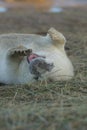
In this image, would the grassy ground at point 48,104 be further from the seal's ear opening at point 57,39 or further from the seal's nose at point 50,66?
the seal's ear opening at point 57,39

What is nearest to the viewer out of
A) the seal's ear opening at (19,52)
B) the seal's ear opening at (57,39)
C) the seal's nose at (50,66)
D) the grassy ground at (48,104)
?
the grassy ground at (48,104)

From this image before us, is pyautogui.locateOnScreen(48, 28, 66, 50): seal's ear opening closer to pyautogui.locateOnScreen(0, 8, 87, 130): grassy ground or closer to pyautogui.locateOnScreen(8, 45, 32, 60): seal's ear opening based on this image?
pyautogui.locateOnScreen(0, 8, 87, 130): grassy ground

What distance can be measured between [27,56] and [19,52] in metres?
0.09

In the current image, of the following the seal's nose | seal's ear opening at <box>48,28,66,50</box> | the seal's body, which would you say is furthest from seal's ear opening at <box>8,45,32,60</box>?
seal's ear opening at <box>48,28,66,50</box>

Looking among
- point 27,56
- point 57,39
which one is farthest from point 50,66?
point 57,39

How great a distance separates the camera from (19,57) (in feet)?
15.6

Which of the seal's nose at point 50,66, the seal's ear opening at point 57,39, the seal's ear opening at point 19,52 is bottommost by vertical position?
the seal's nose at point 50,66

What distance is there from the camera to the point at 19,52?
4.67m

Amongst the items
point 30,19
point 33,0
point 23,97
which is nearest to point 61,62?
point 23,97

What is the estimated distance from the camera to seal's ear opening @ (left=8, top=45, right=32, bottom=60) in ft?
15.2

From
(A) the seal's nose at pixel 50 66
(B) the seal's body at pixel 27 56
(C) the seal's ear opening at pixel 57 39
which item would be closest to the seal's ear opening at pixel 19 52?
(B) the seal's body at pixel 27 56

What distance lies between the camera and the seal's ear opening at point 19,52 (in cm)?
464

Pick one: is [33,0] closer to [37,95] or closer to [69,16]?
[69,16]

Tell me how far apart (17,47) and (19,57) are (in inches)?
4.1
